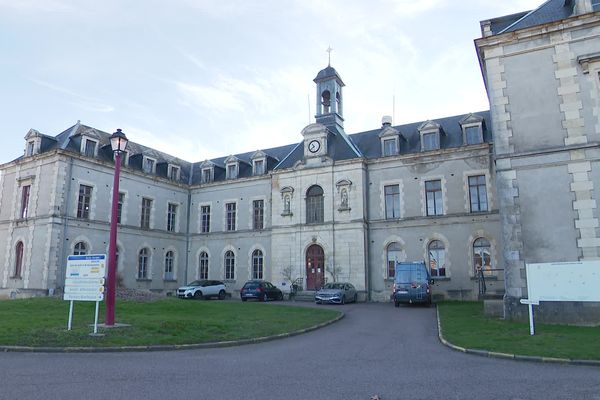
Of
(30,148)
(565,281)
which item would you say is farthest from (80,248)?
(565,281)

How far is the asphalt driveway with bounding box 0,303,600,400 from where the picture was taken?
6289 millimetres

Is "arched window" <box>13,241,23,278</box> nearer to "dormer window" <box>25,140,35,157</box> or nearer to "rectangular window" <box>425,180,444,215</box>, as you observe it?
"dormer window" <box>25,140,35,157</box>

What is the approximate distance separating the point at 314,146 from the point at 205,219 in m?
10.8

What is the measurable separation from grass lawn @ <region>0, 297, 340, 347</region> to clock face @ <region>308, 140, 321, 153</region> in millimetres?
13804

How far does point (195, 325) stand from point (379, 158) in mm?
18728

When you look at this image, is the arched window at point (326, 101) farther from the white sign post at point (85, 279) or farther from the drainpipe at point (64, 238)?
the white sign post at point (85, 279)

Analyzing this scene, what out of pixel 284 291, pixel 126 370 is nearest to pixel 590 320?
pixel 126 370

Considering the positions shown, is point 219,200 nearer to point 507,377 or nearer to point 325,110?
point 325,110

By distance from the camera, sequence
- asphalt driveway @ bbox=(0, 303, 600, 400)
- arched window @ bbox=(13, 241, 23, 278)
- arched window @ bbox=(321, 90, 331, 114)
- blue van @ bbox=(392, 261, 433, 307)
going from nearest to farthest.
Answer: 1. asphalt driveway @ bbox=(0, 303, 600, 400)
2. blue van @ bbox=(392, 261, 433, 307)
3. arched window @ bbox=(13, 241, 23, 278)
4. arched window @ bbox=(321, 90, 331, 114)

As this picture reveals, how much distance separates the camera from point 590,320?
1339cm

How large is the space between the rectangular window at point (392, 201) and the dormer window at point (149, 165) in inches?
658

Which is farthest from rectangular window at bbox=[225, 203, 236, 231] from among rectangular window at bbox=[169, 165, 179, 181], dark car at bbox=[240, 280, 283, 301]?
dark car at bbox=[240, 280, 283, 301]

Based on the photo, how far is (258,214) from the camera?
32969 millimetres

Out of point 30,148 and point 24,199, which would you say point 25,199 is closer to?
point 24,199
